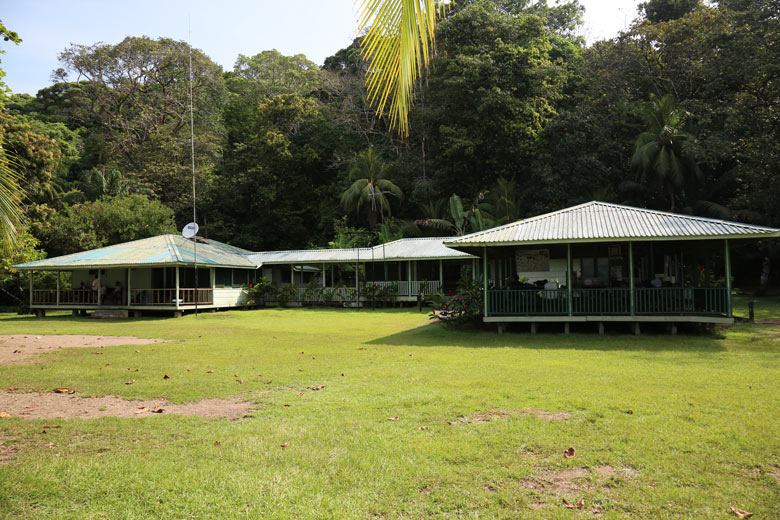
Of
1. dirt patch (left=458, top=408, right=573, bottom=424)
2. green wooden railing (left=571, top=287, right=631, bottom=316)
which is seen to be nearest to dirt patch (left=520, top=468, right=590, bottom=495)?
dirt patch (left=458, top=408, right=573, bottom=424)

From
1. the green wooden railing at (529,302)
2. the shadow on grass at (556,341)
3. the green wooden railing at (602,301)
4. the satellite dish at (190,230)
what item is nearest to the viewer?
the shadow on grass at (556,341)

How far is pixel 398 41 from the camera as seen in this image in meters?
3.12

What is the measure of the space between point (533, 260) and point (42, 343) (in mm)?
15458

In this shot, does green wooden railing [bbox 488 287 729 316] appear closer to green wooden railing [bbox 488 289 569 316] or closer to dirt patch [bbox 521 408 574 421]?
green wooden railing [bbox 488 289 569 316]

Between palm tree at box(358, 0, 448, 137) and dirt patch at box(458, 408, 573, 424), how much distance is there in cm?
365

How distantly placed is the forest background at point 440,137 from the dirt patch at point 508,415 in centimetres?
1544

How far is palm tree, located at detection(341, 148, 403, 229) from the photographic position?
38375mm

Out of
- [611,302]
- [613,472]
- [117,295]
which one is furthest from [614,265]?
[117,295]

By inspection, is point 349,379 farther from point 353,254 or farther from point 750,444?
point 353,254

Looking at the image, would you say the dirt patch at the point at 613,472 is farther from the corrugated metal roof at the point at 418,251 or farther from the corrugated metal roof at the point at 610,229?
the corrugated metal roof at the point at 418,251

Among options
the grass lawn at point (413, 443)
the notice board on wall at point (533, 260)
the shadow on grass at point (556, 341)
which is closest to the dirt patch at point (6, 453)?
the grass lawn at point (413, 443)

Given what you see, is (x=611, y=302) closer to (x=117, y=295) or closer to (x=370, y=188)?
(x=117, y=295)

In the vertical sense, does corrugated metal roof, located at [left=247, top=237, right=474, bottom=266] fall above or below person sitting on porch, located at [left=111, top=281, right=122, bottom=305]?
above

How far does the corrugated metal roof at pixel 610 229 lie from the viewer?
1336cm
